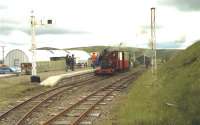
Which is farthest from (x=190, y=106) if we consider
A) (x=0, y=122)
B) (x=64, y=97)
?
(x=64, y=97)

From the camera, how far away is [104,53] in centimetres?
5275

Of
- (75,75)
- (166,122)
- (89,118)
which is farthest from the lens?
(75,75)

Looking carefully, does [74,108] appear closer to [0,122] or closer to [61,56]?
[0,122]

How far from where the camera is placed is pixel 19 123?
16.2 meters

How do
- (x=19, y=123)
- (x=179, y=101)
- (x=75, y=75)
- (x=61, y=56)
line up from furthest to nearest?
(x=61, y=56)
(x=75, y=75)
(x=19, y=123)
(x=179, y=101)

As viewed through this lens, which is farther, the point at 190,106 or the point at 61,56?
the point at 61,56

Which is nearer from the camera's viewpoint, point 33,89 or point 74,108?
point 74,108

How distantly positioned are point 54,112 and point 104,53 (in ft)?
110

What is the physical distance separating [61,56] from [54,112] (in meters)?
79.8

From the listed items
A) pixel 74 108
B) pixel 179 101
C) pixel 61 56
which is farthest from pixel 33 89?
pixel 61 56

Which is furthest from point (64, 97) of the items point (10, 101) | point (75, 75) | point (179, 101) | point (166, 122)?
point (75, 75)

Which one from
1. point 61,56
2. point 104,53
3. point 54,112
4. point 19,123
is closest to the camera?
point 19,123

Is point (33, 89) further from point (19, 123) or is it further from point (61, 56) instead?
point (61, 56)

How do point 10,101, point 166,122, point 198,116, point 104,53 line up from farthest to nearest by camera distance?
1. point 104,53
2. point 10,101
3. point 166,122
4. point 198,116
